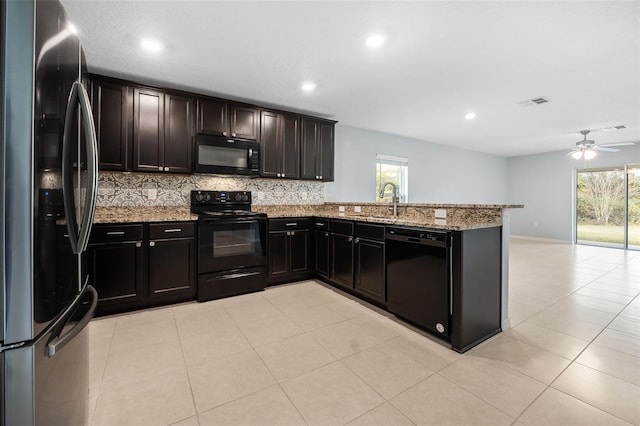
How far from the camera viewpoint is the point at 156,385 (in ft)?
5.57

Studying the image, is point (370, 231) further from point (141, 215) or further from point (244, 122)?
point (141, 215)

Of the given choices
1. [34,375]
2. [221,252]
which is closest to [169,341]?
[221,252]

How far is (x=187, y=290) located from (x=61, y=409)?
2.16m

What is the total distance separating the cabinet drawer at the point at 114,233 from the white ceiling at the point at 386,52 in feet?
5.28

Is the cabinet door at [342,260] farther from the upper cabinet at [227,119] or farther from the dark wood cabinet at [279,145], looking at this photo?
the upper cabinet at [227,119]

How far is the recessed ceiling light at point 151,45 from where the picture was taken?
7.88 feet

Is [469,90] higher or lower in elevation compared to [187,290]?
higher

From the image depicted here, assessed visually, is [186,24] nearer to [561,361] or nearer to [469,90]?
[469,90]

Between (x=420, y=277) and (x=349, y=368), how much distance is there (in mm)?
974

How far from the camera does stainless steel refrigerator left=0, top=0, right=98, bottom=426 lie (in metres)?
0.72

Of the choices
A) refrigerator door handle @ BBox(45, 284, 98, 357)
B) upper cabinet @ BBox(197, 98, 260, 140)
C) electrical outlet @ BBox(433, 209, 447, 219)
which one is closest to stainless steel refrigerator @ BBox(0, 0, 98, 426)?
A: refrigerator door handle @ BBox(45, 284, 98, 357)

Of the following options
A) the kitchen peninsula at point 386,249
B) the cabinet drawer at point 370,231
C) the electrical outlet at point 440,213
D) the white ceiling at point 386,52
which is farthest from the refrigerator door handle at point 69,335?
the electrical outlet at point 440,213

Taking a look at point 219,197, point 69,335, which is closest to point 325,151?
point 219,197

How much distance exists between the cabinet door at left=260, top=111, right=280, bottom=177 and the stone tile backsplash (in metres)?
0.34
